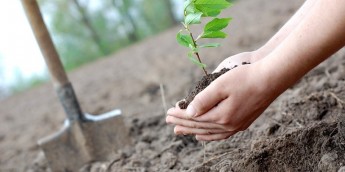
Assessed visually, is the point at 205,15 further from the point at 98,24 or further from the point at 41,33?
the point at 98,24

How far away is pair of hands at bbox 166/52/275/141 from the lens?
3.92 ft

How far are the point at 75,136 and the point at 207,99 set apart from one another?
1283 millimetres

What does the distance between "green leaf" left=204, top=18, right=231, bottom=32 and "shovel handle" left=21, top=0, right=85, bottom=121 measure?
3.87 feet

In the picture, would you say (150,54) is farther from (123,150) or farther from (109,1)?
(109,1)

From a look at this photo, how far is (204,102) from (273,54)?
220mm

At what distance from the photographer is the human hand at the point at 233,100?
3.91ft

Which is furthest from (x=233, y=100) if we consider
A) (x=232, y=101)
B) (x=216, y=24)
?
(x=216, y=24)

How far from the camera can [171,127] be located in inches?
89.8

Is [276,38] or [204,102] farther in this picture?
[276,38]

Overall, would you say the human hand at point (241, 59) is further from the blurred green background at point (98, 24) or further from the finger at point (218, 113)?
the blurred green background at point (98, 24)

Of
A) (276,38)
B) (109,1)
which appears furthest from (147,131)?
(109,1)

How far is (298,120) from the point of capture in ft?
5.71

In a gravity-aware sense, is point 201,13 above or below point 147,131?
above

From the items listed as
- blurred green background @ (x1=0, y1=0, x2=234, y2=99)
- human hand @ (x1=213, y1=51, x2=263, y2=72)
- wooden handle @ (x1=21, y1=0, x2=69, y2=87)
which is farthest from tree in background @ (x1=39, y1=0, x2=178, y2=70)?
human hand @ (x1=213, y1=51, x2=263, y2=72)
